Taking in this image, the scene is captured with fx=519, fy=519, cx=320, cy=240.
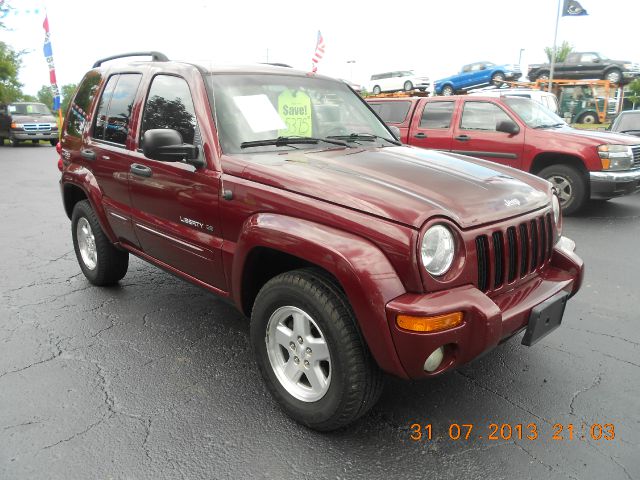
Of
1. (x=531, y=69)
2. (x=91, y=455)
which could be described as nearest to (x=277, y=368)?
(x=91, y=455)

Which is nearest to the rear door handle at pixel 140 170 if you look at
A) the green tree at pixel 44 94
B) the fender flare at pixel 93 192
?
the fender flare at pixel 93 192

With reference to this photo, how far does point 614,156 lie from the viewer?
283 inches

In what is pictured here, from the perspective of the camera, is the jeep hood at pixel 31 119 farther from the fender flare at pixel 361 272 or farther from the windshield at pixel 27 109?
the fender flare at pixel 361 272

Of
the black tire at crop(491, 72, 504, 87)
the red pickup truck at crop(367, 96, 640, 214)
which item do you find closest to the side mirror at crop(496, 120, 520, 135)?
the red pickup truck at crop(367, 96, 640, 214)

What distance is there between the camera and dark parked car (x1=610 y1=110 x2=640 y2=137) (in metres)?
10.5

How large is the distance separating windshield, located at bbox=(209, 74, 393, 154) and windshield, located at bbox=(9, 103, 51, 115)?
22.5 m

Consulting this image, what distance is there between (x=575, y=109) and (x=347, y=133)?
2139cm

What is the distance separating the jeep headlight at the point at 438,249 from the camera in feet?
7.38

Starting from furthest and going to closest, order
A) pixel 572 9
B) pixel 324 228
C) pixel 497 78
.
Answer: pixel 497 78, pixel 572 9, pixel 324 228

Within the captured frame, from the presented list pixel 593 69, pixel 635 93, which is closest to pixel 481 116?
pixel 593 69

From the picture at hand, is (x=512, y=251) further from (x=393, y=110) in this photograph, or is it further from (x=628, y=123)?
(x=628, y=123)

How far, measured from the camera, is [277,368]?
277 centimetres

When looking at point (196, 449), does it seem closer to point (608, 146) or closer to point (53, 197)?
point (608, 146)

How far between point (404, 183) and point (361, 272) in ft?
2.06
